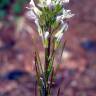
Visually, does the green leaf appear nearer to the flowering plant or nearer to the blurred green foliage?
the blurred green foliage

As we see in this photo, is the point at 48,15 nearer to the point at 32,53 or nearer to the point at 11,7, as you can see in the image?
the point at 32,53

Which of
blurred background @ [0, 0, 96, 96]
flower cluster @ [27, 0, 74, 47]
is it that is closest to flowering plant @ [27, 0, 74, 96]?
flower cluster @ [27, 0, 74, 47]

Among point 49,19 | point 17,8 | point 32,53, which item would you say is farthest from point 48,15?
point 17,8

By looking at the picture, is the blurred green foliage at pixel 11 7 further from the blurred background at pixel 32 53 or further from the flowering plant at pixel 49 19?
the flowering plant at pixel 49 19

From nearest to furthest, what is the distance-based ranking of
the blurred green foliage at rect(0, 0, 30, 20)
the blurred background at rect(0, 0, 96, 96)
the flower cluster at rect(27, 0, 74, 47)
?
the flower cluster at rect(27, 0, 74, 47)
the blurred background at rect(0, 0, 96, 96)
the blurred green foliage at rect(0, 0, 30, 20)

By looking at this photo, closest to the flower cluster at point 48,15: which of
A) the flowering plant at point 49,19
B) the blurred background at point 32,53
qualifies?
the flowering plant at point 49,19

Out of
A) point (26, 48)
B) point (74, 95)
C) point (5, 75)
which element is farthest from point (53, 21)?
point (26, 48)

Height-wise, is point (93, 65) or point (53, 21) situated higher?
point (53, 21)

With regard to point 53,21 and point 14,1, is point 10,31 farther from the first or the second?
point 53,21
